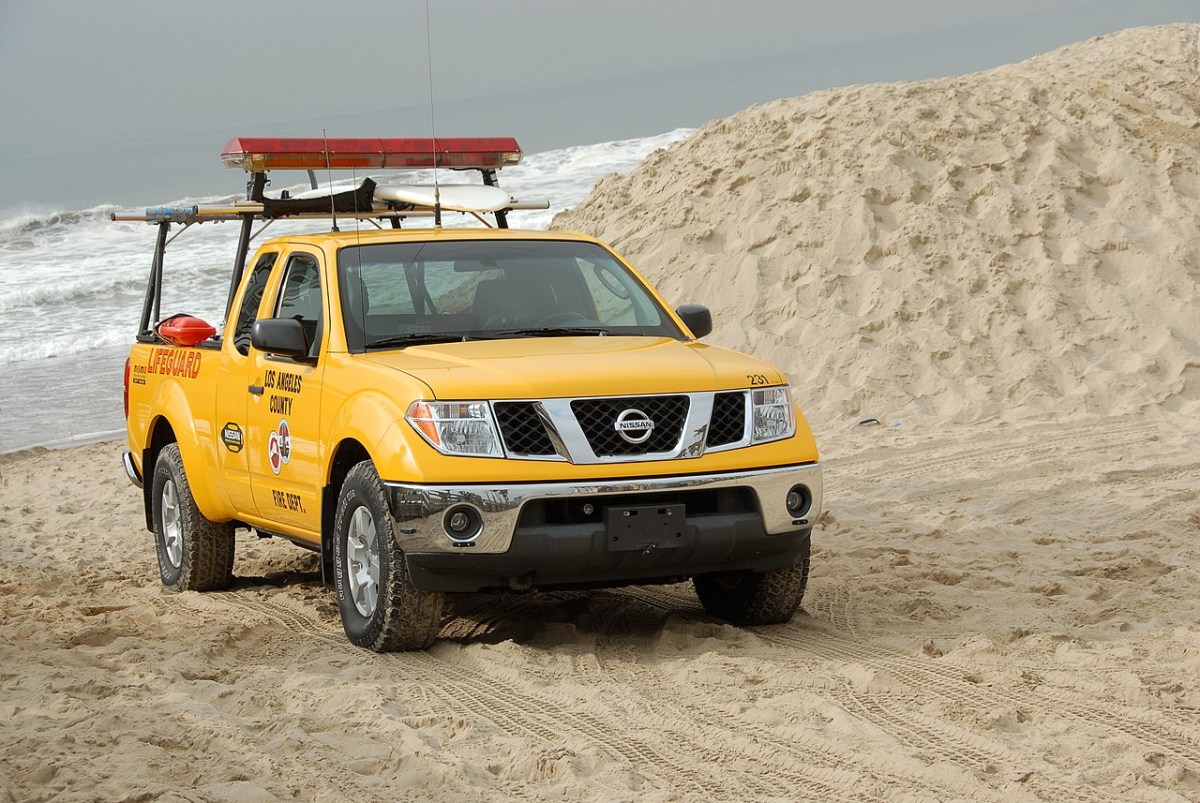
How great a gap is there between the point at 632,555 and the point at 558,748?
1209 millimetres

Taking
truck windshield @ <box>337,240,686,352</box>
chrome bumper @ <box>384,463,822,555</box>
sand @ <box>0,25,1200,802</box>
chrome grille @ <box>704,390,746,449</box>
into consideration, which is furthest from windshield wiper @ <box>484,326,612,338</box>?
sand @ <box>0,25,1200,802</box>

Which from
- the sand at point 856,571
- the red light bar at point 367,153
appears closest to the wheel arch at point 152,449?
the sand at point 856,571

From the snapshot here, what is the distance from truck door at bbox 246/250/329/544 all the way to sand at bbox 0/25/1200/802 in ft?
1.92

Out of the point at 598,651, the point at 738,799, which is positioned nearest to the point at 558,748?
the point at 738,799

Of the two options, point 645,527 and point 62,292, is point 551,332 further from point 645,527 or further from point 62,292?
point 62,292

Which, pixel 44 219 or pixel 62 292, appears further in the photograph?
pixel 44 219

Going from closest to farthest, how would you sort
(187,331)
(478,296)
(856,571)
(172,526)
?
(478,296) < (856,571) < (187,331) < (172,526)

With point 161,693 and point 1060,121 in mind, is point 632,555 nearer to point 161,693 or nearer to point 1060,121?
point 161,693

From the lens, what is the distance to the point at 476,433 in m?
6.04

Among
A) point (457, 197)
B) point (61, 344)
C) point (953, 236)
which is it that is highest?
point (457, 197)

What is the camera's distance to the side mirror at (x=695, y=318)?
7375mm

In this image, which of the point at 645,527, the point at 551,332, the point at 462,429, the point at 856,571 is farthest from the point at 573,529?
the point at 856,571

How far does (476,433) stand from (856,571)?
2900 millimetres

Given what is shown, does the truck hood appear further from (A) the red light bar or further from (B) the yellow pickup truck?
(A) the red light bar
